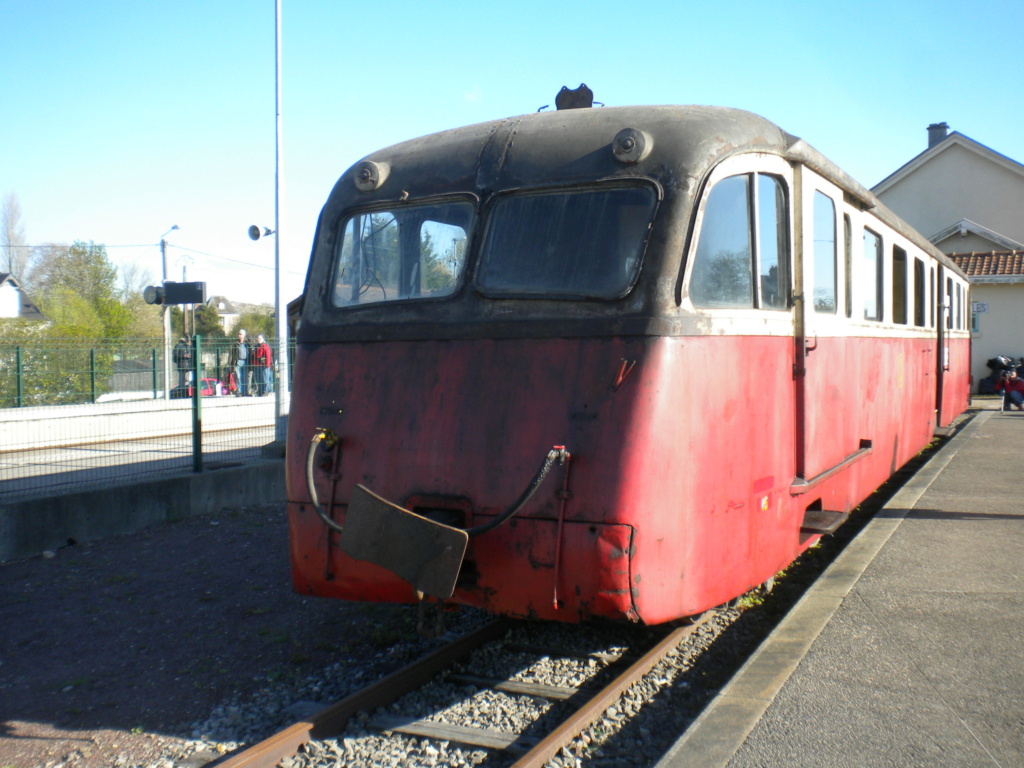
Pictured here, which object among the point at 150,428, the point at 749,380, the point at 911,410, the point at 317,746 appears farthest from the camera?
the point at 150,428

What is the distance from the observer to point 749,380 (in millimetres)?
4652

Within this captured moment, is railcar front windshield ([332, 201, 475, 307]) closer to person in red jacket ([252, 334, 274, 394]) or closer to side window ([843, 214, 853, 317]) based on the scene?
side window ([843, 214, 853, 317])

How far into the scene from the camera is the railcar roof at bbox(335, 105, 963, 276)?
447cm

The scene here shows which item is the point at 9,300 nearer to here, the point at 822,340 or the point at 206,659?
the point at 206,659

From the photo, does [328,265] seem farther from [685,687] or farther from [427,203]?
[685,687]

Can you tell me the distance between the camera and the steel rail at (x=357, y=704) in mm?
3771

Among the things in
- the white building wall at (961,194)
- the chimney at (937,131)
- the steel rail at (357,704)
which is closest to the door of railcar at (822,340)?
the steel rail at (357,704)

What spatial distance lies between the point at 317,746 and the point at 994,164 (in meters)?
35.9

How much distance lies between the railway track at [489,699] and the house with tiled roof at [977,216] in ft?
85.8

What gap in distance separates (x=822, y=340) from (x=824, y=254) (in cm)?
57

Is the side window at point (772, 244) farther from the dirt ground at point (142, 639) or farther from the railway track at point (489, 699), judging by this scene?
the dirt ground at point (142, 639)

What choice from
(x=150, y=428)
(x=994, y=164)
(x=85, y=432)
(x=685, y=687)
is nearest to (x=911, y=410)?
(x=685, y=687)

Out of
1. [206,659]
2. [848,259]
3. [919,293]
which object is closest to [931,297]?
[919,293]

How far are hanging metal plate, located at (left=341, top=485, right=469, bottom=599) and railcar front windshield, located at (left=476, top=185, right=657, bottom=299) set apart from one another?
1.20 metres
